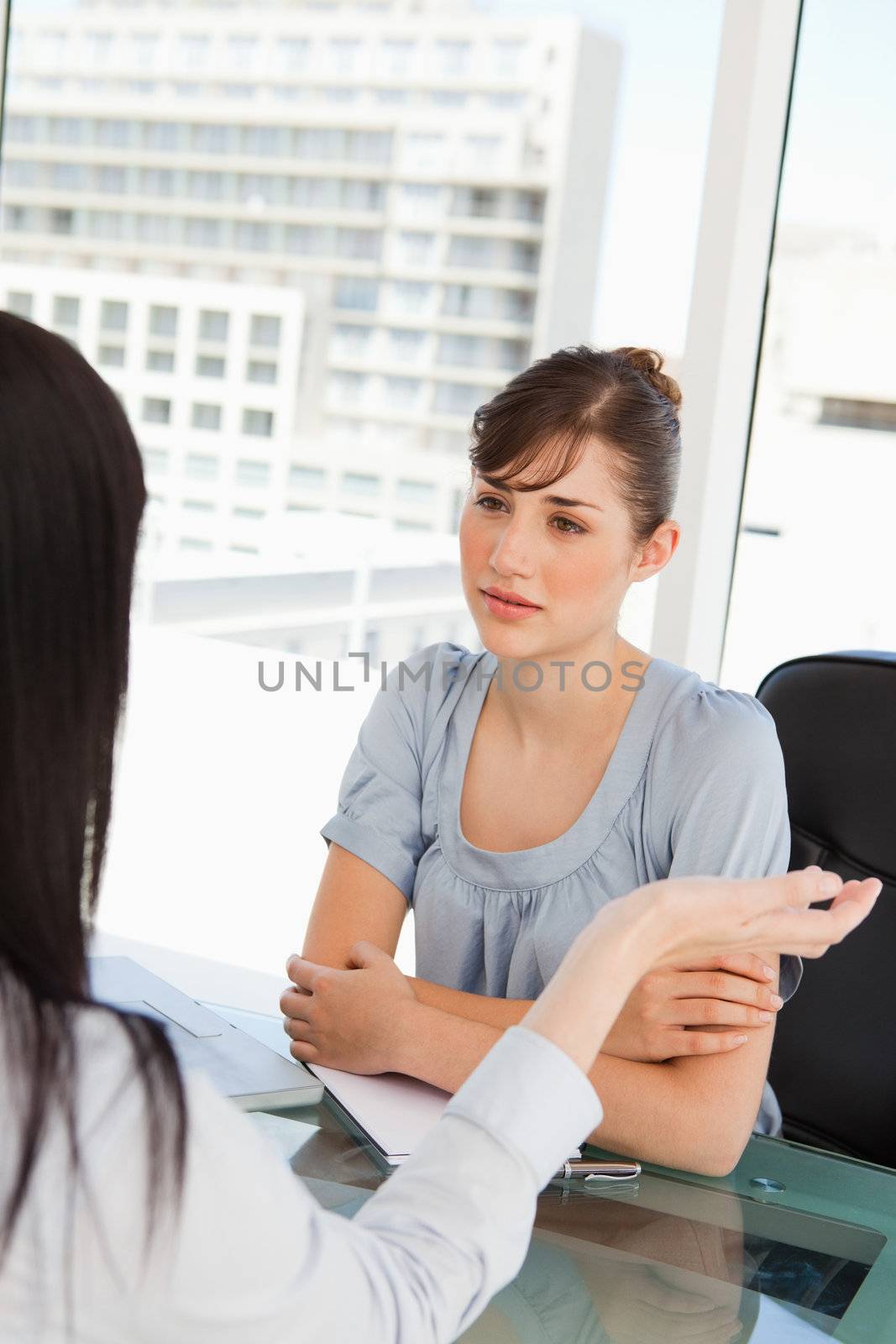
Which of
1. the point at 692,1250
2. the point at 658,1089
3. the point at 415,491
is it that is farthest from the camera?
the point at 415,491

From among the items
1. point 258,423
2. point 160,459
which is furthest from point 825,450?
point 258,423

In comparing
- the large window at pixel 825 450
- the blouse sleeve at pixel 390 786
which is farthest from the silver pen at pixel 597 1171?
the large window at pixel 825 450

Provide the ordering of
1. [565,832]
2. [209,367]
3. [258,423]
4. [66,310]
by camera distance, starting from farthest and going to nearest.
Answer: [66,310] → [258,423] → [209,367] → [565,832]

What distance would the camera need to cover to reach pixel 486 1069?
0.73m

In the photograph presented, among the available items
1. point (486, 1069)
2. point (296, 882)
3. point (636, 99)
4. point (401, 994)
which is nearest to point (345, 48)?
point (636, 99)

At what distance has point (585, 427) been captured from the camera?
1455mm

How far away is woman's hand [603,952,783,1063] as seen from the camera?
3.84 feet

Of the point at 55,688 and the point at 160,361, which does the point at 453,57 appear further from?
the point at 55,688

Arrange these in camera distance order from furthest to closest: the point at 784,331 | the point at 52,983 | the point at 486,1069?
the point at 784,331 → the point at 486,1069 → the point at 52,983

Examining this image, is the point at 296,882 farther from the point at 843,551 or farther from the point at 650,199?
the point at 650,199

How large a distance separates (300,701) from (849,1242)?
3.21 metres

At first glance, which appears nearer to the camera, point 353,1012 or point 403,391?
point 353,1012

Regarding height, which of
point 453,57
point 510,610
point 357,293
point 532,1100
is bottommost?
point 532,1100

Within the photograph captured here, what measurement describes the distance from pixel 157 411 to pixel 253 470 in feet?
1.81
